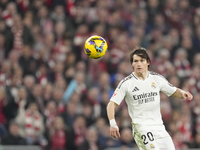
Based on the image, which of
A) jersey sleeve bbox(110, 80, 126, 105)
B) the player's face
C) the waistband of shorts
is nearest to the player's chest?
jersey sleeve bbox(110, 80, 126, 105)

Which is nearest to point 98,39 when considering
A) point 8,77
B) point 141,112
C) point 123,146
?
point 141,112

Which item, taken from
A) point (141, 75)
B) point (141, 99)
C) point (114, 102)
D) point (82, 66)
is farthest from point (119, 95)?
point (82, 66)

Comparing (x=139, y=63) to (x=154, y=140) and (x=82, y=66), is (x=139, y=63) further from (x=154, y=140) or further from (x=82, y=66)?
(x=82, y=66)

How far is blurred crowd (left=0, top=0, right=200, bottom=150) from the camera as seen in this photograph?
11.4m

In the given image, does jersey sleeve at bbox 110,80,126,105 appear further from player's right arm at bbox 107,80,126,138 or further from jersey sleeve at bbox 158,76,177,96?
jersey sleeve at bbox 158,76,177,96

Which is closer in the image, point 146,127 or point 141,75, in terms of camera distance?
point 146,127

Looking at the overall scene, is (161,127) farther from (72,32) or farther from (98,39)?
(72,32)

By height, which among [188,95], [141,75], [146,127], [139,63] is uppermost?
[139,63]

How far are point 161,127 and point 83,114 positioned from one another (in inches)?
188

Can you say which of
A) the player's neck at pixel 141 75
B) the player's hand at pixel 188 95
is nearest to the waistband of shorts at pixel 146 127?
the player's hand at pixel 188 95

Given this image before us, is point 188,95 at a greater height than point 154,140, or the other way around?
point 188,95

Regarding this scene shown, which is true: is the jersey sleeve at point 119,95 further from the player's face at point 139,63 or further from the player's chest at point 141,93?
the player's face at point 139,63

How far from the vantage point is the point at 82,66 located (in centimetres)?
1270

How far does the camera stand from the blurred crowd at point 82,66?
37.4ft
